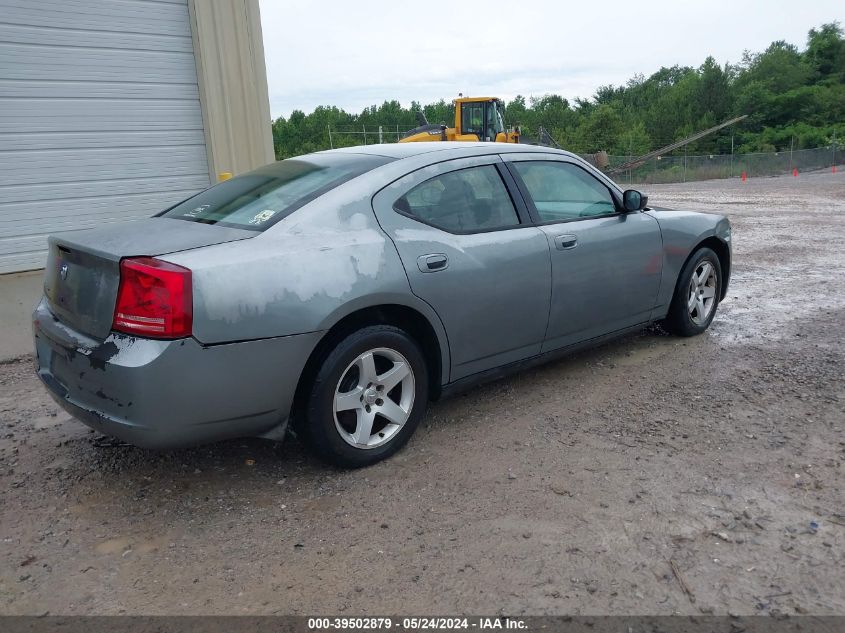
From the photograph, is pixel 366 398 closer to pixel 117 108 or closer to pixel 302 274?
pixel 302 274

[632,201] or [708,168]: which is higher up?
[632,201]

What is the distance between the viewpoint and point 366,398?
3.55 metres

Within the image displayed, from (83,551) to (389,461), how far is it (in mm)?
1474

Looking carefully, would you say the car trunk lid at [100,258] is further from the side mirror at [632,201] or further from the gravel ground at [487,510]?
the side mirror at [632,201]

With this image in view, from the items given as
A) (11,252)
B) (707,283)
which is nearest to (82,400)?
(11,252)

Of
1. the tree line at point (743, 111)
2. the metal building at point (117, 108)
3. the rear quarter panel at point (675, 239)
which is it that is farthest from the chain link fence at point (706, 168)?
the rear quarter panel at point (675, 239)

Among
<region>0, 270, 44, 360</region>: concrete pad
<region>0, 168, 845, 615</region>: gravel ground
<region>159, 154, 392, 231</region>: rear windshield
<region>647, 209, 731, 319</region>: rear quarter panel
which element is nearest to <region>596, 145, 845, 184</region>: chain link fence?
<region>647, 209, 731, 319</region>: rear quarter panel

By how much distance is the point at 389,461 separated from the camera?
A: 3727 mm

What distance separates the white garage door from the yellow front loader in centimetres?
1571

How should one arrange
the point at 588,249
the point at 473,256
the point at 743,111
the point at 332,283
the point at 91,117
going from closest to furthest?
the point at 332,283 < the point at 473,256 < the point at 588,249 < the point at 91,117 < the point at 743,111

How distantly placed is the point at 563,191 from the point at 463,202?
95cm

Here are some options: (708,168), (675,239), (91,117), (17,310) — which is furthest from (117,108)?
(708,168)

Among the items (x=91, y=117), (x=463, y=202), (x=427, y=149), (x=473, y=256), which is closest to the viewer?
(x=473, y=256)

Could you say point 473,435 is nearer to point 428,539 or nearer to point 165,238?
→ point 428,539
